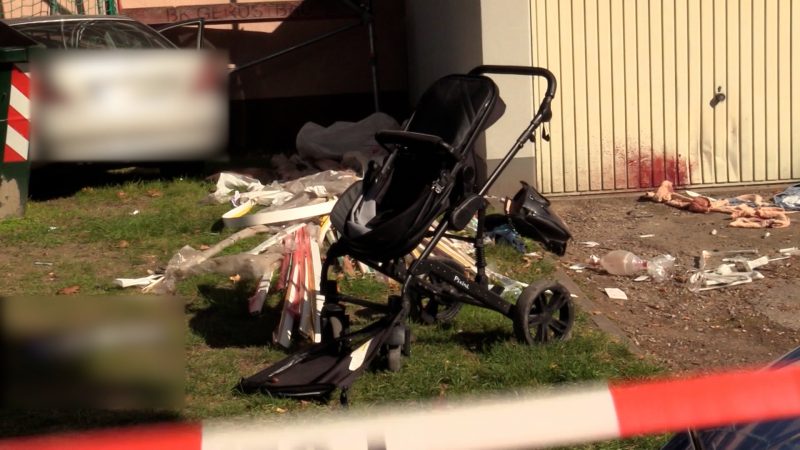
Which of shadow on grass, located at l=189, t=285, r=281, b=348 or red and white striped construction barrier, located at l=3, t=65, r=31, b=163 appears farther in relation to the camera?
red and white striped construction barrier, located at l=3, t=65, r=31, b=163

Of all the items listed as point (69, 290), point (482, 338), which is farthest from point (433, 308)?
point (69, 290)

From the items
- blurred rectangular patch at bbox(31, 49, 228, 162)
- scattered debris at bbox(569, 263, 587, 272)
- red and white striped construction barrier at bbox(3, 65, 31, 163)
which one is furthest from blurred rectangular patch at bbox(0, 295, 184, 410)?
blurred rectangular patch at bbox(31, 49, 228, 162)

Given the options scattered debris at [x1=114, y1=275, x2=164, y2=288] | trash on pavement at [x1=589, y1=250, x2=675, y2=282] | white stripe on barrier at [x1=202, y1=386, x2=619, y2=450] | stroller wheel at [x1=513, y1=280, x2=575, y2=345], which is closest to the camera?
white stripe on barrier at [x1=202, y1=386, x2=619, y2=450]

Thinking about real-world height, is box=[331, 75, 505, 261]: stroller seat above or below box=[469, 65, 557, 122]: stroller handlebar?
below

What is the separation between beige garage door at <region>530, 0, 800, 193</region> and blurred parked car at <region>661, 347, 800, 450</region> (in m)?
7.17

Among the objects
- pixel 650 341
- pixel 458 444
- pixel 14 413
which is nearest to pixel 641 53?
pixel 650 341

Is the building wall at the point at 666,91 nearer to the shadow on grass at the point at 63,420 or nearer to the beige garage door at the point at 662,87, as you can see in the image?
the beige garage door at the point at 662,87

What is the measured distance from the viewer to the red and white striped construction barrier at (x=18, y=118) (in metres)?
9.26

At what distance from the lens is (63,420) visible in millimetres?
5078

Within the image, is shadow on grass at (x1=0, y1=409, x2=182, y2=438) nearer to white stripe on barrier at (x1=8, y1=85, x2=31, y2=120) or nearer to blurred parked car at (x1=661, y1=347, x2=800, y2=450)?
blurred parked car at (x1=661, y1=347, x2=800, y2=450)

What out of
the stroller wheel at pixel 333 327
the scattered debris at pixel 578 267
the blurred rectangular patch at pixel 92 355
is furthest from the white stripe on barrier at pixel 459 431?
the scattered debris at pixel 578 267

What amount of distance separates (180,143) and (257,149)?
3.63 metres

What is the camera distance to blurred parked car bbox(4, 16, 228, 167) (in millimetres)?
9523

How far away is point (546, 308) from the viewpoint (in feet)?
19.4
